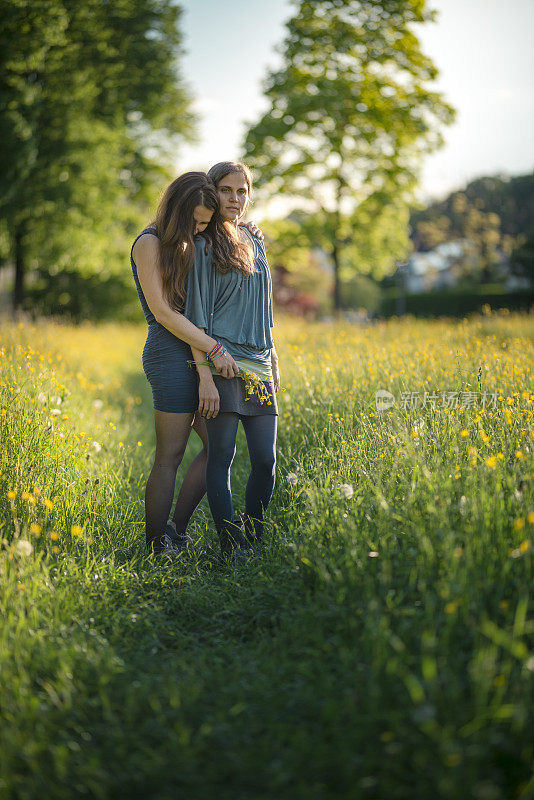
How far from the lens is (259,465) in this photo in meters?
3.10

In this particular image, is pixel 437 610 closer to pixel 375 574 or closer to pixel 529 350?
pixel 375 574

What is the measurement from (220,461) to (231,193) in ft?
4.74

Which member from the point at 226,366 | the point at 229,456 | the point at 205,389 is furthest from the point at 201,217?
the point at 229,456

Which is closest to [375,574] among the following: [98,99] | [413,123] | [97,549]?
[97,549]

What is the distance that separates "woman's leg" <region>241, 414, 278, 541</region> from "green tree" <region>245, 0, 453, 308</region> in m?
13.0

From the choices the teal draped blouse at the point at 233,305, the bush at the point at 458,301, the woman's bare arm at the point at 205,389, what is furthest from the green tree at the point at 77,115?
the bush at the point at 458,301

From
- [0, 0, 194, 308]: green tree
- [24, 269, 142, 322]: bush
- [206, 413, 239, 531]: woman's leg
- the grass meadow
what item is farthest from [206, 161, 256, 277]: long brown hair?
[24, 269, 142, 322]: bush

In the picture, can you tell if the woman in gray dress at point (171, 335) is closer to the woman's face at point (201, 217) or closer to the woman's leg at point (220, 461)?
the woman's face at point (201, 217)

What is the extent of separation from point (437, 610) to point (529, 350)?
14.0 feet

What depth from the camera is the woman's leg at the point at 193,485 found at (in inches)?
134

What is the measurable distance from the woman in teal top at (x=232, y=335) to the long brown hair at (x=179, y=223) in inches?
2.4

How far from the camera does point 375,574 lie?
224 cm

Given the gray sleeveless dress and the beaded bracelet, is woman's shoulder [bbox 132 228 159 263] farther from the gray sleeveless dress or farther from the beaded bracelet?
the beaded bracelet

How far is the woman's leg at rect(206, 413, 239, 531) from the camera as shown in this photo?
302cm
